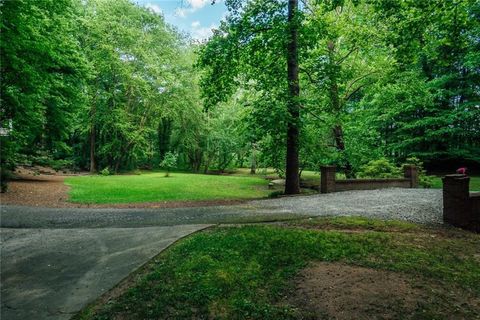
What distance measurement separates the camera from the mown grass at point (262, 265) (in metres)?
3.64

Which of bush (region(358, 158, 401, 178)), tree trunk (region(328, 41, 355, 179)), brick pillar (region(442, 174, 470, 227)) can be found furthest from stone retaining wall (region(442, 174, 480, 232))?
bush (region(358, 158, 401, 178))

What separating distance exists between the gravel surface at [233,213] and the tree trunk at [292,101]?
8.71 ft

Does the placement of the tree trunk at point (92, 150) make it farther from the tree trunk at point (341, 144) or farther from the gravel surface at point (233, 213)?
the tree trunk at point (341, 144)

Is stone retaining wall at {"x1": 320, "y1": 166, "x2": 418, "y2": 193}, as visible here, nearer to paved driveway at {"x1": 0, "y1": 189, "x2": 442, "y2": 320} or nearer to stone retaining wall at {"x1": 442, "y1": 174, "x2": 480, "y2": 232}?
paved driveway at {"x1": 0, "y1": 189, "x2": 442, "y2": 320}

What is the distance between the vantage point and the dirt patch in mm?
3369

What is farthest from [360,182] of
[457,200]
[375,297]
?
[375,297]

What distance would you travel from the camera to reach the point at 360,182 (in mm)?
13789

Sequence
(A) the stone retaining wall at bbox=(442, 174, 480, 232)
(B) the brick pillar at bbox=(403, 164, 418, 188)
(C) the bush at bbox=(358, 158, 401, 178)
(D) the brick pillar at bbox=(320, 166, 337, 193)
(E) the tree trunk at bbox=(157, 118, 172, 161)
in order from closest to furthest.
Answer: (A) the stone retaining wall at bbox=(442, 174, 480, 232) < (D) the brick pillar at bbox=(320, 166, 337, 193) < (B) the brick pillar at bbox=(403, 164, 418, 188) < (C) the bush at bbox=(358, 158, 401, 178) < (E) the tree trunk at bbox=(157, 118, 172, 161)

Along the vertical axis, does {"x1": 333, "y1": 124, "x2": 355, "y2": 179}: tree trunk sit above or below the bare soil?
above

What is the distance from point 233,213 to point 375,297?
540cm

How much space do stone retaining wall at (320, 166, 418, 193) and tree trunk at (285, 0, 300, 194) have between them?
1246 millimetres

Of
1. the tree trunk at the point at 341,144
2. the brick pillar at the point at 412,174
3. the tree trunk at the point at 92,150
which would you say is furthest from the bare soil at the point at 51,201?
the tree trunk at the point at 92,150

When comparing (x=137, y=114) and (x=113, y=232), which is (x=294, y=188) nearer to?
(x=113, y=232)

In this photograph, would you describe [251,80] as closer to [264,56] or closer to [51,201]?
[264,56]
